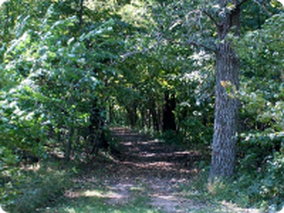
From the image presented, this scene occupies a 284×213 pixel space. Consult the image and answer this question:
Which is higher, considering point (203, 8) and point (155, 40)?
point (203, 8)

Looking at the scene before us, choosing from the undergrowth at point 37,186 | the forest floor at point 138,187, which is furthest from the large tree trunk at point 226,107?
the undergrowth at point 37,186

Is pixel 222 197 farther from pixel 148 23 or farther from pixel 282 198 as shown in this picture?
pixel 148 23

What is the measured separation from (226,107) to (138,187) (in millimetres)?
3568

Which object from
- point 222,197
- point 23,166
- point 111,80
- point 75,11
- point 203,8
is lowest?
point 222,197

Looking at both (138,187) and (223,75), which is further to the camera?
(138,187)

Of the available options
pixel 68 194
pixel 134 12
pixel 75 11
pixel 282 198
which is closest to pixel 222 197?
pixel 282 198

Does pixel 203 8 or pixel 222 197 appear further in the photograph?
pixel 203 8

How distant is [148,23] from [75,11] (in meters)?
3.18

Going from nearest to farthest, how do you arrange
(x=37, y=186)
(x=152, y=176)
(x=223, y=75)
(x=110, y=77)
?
(x=37, y=186) → (x=223, y=75) → (x=110, y=77) → (x=152, y=176)

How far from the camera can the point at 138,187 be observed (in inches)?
436

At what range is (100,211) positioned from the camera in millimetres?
8055

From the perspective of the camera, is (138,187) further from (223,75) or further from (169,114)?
(169,114)

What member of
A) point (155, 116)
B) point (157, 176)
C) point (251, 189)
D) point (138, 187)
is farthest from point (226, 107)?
point (155, 116)

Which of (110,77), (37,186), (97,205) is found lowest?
(97,205)
